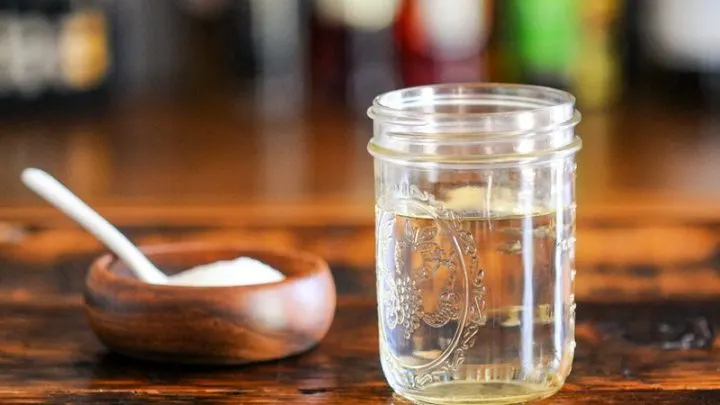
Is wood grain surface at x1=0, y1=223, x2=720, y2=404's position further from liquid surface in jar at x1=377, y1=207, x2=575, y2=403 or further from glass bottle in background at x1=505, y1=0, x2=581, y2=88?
glass bottle in background at x1=505, y1=0, x2=581, y2=88

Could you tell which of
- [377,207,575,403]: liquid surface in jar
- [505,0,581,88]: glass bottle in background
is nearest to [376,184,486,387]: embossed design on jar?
[377,207,575,403]: liquid surface in jar

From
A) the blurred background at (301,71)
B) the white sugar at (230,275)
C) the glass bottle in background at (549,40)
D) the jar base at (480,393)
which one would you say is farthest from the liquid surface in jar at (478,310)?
the glass bottle in background at (549,40)

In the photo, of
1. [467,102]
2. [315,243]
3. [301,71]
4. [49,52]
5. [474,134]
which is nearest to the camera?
[474,134]

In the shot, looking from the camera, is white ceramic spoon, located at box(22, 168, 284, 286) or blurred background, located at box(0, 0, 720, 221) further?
blurred background, located at box(0, 0, 720, 221)

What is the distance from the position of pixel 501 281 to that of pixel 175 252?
0.85 ft

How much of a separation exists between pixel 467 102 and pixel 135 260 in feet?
0.76

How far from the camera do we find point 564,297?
0.67 m

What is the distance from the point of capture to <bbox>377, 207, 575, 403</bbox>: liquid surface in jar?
65cm

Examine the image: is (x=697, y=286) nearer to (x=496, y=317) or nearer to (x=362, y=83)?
(x=496, y=317)

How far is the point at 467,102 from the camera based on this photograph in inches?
29.1

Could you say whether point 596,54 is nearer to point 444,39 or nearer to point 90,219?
point 444,39

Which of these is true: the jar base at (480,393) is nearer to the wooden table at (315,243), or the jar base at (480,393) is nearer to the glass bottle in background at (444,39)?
the wooden table at (315,243)

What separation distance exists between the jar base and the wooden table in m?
0.02

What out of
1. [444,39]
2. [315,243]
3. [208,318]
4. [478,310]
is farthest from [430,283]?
[444,39]
